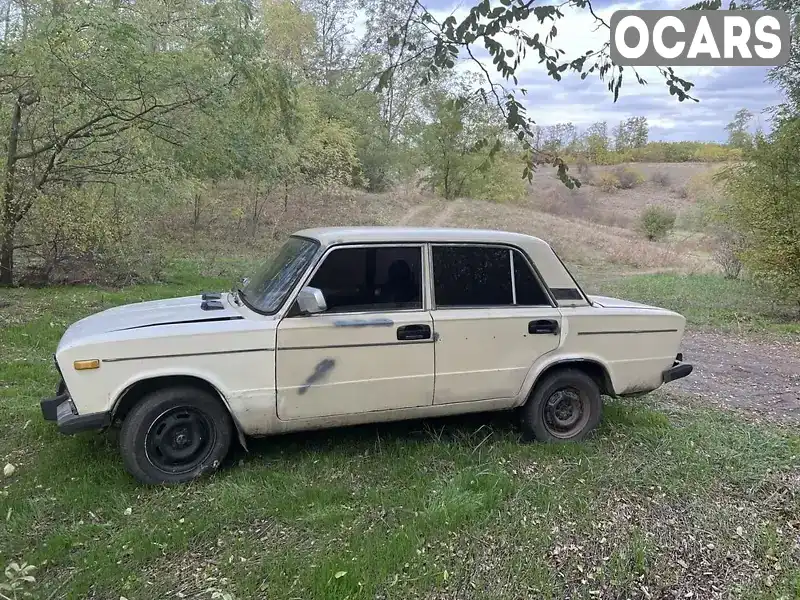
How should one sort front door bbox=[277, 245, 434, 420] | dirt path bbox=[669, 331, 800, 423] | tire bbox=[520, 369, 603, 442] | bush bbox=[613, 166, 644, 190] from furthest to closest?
bush bbox=[613, 166, 644, 190]
dirt path bbox=[669, 331, 800, 423]
tire bbox=[520, 369, 603, 442]
front door bbox=[277, 245, 434, 420]

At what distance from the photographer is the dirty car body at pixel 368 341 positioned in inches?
136

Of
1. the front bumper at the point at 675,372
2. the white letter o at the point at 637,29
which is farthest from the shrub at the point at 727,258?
the white letter o at the point at 637,29

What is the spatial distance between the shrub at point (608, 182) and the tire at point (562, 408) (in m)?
37.2

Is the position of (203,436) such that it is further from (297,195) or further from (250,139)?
(297,195)

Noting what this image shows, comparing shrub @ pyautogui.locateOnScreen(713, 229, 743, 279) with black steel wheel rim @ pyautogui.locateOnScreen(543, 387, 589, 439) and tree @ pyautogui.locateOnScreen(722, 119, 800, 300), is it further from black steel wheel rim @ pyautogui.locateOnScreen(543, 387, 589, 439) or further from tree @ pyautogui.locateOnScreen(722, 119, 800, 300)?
black steel wheel rim @ pyautogui.locateOnScreen(543, 387, 589, 439)

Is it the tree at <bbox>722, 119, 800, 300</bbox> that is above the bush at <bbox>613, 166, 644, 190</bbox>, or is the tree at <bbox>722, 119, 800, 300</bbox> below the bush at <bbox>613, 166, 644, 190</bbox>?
below

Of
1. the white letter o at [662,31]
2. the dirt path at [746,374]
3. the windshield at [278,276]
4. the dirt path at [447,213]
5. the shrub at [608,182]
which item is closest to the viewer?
the windshield at [278,276]

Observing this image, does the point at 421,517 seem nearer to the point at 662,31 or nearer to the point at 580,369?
the point at 580,369

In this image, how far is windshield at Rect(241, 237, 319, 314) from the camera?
376cm

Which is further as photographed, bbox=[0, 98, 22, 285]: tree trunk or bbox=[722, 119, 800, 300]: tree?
bbox=[722, 119, 800, 300]: tree

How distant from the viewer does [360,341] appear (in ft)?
12.2

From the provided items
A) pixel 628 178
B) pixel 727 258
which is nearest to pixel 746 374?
pixel 727 258

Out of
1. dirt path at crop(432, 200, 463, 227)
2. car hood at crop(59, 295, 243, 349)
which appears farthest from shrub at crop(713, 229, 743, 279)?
car hood at crop(59, 295, 243, 349)

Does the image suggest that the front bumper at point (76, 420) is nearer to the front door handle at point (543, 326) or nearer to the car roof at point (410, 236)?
the car roof at point (410, 236)
